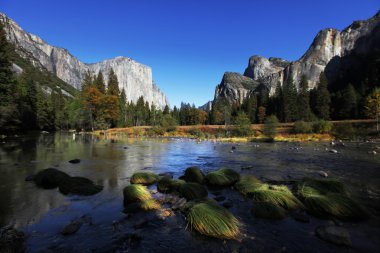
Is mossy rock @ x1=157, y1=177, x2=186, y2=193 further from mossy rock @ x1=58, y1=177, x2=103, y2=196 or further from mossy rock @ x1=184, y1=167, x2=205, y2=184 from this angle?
mossy rock @ x1=58, y1=177, x2=103, y2=196

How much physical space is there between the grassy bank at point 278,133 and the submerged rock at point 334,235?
141ft

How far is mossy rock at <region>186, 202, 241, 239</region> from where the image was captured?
22.3 ft

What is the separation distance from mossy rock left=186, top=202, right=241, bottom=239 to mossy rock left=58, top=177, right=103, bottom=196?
5999 millimetres

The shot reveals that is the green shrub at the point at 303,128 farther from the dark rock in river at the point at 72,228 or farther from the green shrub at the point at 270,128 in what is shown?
the dark rock in river at the point at 72,228

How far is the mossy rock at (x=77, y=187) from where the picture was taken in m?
11.2

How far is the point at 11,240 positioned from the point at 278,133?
64690 mm

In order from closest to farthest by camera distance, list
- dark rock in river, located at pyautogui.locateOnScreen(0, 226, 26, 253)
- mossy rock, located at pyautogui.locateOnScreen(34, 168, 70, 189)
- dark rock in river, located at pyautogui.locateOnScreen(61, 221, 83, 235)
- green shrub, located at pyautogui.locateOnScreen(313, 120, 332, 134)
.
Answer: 1. dark rock in river, located at pyautogui.locateOnScreen(0, 226, 26, 253)
2. dark rock in river, located at pyautogui.locateOnScreen(61, 221, 83, 235)
3. mossy rock, located at pyautogui.locateOnScreen(34, 168, 70, 189)
4. green shrub, located at pyautogui.locateOnScreen(313, 120, 332, 134)

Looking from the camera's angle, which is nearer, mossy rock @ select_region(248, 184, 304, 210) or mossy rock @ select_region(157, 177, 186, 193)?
mossy rock @ select_region(248, 184, 304, 210)

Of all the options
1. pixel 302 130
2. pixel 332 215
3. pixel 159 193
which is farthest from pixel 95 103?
pixel 332 215

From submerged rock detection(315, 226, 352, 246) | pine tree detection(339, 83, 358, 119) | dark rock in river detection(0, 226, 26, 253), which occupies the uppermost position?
pine tree detection(339, 83, 358, 119)

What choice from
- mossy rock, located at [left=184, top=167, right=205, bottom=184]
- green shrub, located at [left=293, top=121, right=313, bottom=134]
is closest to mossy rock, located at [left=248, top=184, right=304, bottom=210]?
mossy rock, located at [left=184, top=167, right=205, bottom=184]

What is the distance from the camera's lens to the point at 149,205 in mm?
9000

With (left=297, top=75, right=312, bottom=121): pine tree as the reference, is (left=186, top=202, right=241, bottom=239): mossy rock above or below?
below

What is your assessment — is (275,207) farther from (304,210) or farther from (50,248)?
(50,248)
